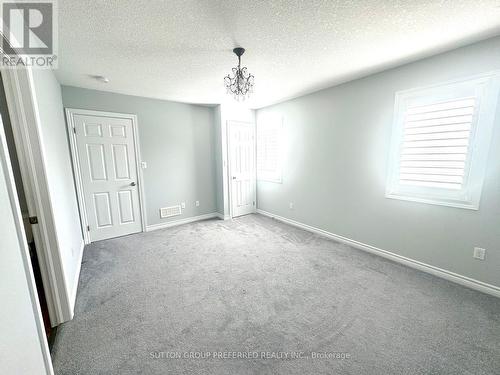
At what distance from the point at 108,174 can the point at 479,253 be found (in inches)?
196

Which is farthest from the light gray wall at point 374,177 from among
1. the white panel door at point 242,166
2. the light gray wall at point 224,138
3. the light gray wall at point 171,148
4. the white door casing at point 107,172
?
the white door casing at point 107,172

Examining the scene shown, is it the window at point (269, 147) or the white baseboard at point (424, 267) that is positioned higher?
the window at point (269, 147)

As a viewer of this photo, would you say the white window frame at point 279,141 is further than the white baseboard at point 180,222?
Yes

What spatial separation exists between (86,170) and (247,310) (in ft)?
10.6

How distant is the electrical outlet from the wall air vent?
435 centimetres

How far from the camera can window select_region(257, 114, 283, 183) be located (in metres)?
4.30

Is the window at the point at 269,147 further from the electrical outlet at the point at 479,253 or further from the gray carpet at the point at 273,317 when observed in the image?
the electrical outlet at the point at 479,253

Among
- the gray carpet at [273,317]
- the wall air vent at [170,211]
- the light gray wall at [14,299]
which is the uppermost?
the light gray wall at [14,299]

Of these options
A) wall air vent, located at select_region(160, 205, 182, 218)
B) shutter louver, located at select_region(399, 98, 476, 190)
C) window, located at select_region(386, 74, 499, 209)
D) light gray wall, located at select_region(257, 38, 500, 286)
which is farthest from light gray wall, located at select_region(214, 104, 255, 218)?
shutter louver, located at select_region(399, 98, 476, 190)

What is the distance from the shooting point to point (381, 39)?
193 centimetres

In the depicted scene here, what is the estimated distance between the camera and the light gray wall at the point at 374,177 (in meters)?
2.08

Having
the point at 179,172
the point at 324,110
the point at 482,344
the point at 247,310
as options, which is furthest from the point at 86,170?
the point at 482,344

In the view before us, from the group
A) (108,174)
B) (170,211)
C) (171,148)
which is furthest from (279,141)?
(108,174)

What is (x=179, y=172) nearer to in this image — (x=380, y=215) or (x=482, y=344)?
(x=380, y=215)
